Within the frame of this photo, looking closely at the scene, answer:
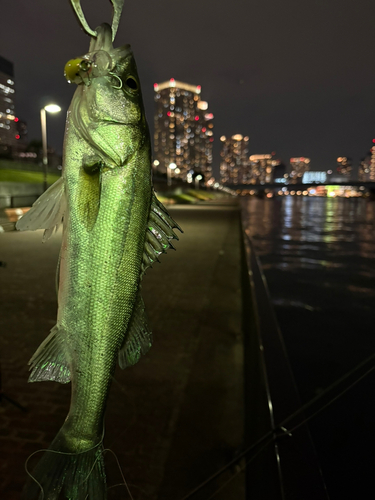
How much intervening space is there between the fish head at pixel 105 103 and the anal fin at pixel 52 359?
857mm

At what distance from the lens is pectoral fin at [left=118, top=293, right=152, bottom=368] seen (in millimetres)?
1630

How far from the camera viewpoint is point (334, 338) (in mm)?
8680

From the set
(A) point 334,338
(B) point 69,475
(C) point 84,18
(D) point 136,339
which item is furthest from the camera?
(A) point 334,338

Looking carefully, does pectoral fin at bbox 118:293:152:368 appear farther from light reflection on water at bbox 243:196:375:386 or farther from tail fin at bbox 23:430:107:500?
light reflection on water at bbox 243:196:375:386

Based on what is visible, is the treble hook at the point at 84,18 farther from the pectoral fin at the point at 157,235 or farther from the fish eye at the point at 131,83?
the pectoral fin at the point at 157,235

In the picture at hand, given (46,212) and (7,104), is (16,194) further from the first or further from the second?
(7,104)

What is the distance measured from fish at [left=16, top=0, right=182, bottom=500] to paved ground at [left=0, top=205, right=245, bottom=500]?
4.46ft

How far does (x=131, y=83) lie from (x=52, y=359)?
1337mm

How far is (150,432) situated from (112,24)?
10.6 feet

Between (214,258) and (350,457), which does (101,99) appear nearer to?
(350,457)

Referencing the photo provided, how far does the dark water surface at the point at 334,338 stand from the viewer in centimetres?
488

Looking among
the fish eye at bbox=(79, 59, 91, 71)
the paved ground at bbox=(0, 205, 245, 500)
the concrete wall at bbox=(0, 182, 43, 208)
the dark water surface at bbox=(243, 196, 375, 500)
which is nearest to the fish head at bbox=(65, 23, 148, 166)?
the fish eye at bbox=(79, 59, 91, 71)

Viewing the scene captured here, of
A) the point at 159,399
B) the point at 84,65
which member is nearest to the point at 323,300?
the point at 159,399

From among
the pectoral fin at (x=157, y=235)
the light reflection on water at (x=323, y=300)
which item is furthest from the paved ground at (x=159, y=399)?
the light reflection on water at (x=323, y=300)
